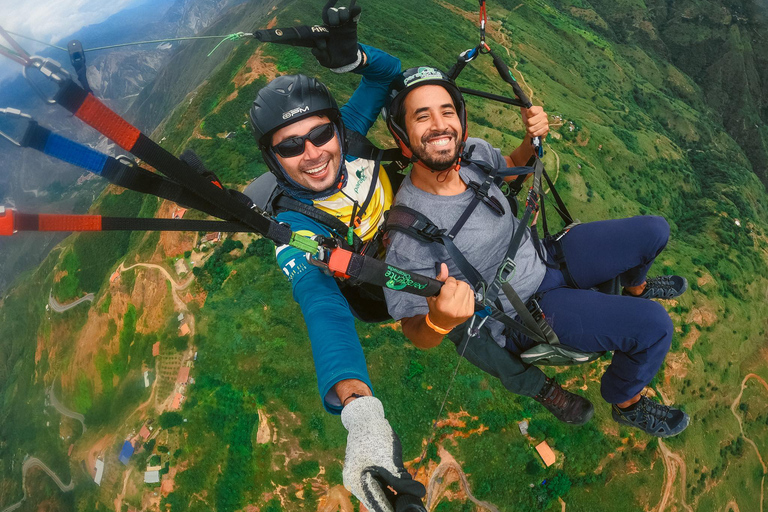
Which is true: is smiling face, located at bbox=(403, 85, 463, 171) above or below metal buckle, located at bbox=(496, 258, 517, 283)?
above

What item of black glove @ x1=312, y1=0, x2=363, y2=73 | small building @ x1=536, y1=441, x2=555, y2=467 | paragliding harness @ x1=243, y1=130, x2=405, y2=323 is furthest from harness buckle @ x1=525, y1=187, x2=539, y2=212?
small building @ x1=536, y1=441, x2=555, y2=467

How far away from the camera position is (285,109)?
4934 mm

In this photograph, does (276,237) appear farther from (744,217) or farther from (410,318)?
(744,217)

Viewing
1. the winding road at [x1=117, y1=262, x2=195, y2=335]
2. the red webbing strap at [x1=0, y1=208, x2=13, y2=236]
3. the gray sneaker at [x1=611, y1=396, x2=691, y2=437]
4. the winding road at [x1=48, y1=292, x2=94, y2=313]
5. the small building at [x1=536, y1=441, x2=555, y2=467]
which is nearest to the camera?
the red webbing strap at [x1=0, y1=208, x2=13, y2=236]

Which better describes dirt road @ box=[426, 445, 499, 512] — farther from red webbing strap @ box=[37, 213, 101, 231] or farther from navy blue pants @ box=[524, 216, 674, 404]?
red webbing strap @ box=[37, 213, 101, 231]

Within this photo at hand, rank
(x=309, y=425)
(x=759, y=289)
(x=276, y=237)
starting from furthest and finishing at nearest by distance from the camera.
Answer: (x=759, y=289) < (x=309, y=425) < (x=276, y=237)

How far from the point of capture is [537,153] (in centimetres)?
661

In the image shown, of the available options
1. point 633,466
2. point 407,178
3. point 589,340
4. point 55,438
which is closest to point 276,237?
point 407,178

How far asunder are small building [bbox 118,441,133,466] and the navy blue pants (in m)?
33.0

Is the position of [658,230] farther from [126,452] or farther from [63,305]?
[63,305]

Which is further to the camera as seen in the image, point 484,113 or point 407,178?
point 484,113

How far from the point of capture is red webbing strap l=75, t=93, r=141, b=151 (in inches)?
84.4

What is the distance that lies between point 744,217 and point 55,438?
9670 cm

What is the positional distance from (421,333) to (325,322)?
126 centimetres
